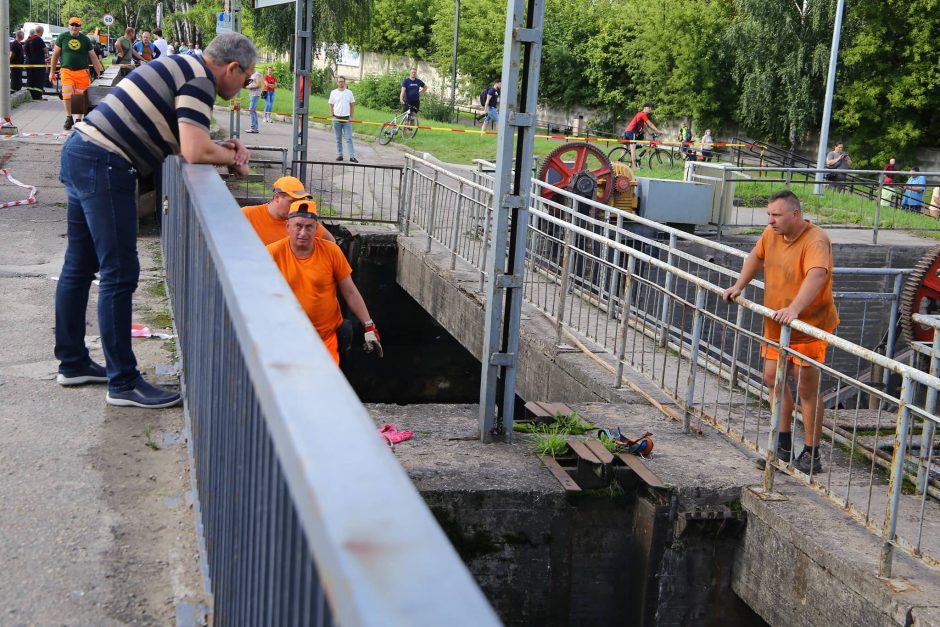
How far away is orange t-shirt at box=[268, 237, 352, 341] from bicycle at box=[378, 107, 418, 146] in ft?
80.5

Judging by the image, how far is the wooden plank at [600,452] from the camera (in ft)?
20.6

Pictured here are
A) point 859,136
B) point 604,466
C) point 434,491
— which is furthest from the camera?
point 859,136

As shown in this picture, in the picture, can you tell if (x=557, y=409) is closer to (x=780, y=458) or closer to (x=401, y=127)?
(x=780, y=458)

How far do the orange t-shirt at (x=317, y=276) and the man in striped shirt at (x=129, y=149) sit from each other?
52.0 inches

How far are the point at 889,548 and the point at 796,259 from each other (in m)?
2.11

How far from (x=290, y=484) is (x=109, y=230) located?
134 inches

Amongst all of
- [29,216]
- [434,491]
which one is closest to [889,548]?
[434,491]

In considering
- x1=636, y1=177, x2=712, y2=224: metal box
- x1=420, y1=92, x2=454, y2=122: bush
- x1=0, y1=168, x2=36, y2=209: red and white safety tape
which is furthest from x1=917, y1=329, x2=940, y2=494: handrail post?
x1=420, y1=92, x2=454, y2=122: bush

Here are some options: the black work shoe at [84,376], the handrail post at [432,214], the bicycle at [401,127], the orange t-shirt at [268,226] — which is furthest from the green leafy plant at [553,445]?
the bicycle at [401,127]

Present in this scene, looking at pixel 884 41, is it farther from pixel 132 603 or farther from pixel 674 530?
pixel 132 603

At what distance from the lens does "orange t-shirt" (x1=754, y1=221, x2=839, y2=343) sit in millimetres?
6418

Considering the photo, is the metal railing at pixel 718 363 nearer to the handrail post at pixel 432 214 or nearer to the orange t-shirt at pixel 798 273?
the handrail post at pixel 432 214

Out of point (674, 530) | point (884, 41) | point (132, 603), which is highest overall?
point (884, 41)

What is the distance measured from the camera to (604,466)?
6.29 metres
